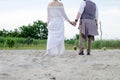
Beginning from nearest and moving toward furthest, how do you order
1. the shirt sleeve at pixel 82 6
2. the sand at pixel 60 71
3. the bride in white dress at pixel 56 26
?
the sand at pixel 60 71 → the shirt sleeve at pixel 82 6 → the bride in white dress at pixel 56 26

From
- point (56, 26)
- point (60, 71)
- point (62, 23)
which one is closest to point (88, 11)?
point (62, 23)

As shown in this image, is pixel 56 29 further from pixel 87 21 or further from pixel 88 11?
pixel 88 11

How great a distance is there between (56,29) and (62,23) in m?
0.25

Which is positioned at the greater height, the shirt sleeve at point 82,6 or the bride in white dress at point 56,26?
the shirt sleeve at point 82,6

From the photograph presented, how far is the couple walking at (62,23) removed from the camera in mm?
13078

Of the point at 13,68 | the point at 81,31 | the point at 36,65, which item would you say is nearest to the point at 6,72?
the point at 13,68

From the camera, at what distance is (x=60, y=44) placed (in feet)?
44.8

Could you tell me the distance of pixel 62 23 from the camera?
13.6m

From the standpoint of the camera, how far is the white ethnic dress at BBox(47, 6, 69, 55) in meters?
13.4

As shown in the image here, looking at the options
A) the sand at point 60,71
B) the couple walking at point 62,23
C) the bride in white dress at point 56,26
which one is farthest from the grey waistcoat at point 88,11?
the sand at point 60,71

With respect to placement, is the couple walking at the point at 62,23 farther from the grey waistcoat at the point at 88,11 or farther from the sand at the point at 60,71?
the sand at the point at 60,71

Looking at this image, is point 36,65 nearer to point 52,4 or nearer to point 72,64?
point 72,64

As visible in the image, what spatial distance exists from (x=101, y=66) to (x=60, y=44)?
15.2 feet

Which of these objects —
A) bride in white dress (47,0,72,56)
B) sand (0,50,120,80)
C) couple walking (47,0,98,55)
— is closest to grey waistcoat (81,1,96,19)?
couple walking (47,0,98,55)
